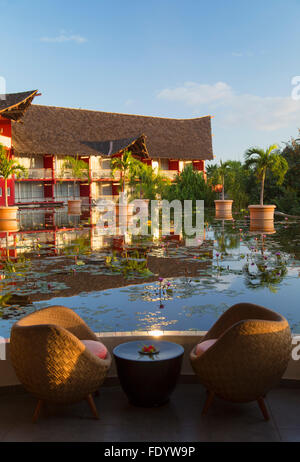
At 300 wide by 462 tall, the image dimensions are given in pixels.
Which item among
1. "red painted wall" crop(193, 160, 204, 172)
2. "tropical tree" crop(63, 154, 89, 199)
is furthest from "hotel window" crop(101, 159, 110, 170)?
"red painted wall" crop(193, 160, 204, 172)

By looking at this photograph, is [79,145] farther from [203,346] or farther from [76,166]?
[203,346]

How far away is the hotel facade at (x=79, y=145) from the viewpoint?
35188mm

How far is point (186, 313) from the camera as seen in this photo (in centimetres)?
654

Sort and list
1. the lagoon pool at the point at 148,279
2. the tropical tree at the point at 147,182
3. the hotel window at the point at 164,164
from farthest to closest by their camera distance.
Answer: the hotel window at the point at 164,164 → the tropical tree at the point at 147,182 → the lagoon pool at the point at 148,279

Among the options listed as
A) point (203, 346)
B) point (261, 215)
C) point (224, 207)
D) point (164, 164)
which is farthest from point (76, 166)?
point (203, 346)

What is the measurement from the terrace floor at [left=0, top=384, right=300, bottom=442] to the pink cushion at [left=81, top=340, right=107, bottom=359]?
38cm

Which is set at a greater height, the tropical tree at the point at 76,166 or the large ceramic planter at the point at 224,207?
the tropical tree at the point at 76,166

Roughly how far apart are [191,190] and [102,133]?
13530 mm

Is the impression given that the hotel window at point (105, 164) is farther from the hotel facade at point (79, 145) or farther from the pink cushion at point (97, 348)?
the pink cushion at point (97, 348)

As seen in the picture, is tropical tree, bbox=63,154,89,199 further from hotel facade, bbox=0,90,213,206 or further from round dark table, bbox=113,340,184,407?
round dark table, bbox=113,340,184,407

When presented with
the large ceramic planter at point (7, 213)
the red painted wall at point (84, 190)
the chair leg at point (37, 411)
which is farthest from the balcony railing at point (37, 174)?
the chair leg at point (37, 411)

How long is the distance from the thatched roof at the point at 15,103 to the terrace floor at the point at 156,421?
94.9ft
